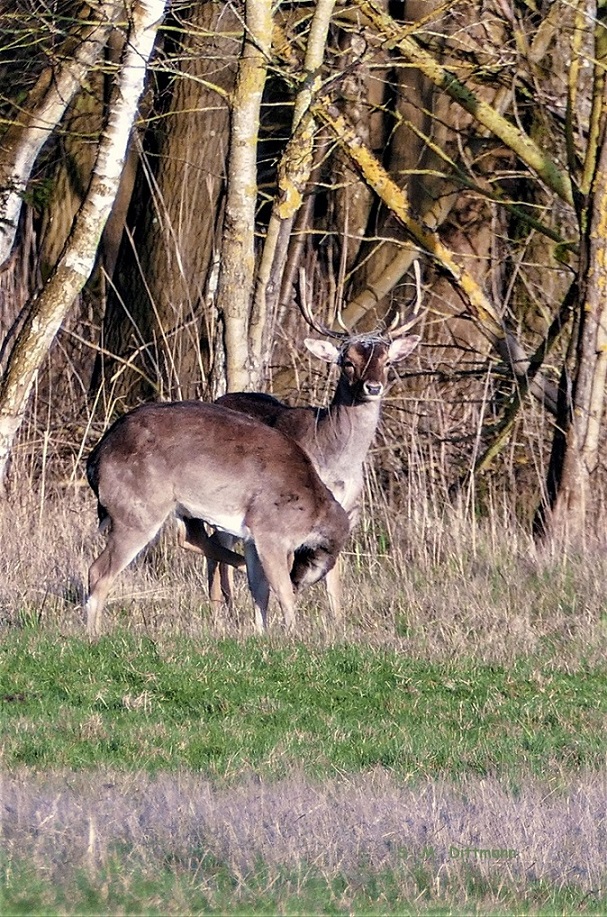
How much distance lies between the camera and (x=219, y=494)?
30.0 ft

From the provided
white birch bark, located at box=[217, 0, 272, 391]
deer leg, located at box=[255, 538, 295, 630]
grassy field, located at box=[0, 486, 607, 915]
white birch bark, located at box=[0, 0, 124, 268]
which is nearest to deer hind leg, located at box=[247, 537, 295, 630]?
deer leg, located at box=[255, 538, 295, 630]

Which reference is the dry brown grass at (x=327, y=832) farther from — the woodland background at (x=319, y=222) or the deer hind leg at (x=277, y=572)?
the woodland background at (x=319, y=222)

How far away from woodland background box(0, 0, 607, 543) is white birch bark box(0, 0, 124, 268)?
0.10 feet

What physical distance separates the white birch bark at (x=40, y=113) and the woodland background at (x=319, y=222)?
0.03 m

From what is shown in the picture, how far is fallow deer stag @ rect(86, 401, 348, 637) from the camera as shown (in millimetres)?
8969

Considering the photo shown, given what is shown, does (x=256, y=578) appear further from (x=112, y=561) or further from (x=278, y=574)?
(x=112, y=561)

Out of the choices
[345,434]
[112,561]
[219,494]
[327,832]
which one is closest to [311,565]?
[219,494]

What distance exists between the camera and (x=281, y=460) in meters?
9.32

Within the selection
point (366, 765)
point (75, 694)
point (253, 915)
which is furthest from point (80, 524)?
point (253, 915)

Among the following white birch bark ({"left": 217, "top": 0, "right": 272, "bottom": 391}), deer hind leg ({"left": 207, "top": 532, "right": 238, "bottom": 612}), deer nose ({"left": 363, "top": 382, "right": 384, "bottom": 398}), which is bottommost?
deer hind leg ({"left": 207, "top": 532, "right": 238, "bottom": 612})

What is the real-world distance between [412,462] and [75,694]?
5.28m

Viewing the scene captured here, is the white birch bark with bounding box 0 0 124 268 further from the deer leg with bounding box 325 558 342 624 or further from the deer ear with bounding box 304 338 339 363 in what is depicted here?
the deer leg with bounding box 325 558 342 624

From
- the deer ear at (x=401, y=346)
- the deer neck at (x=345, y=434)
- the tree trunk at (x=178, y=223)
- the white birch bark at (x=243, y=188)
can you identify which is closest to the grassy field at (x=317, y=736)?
the deer neck at (x=345, y=434)

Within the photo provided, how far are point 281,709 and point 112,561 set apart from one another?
2.04 metres
